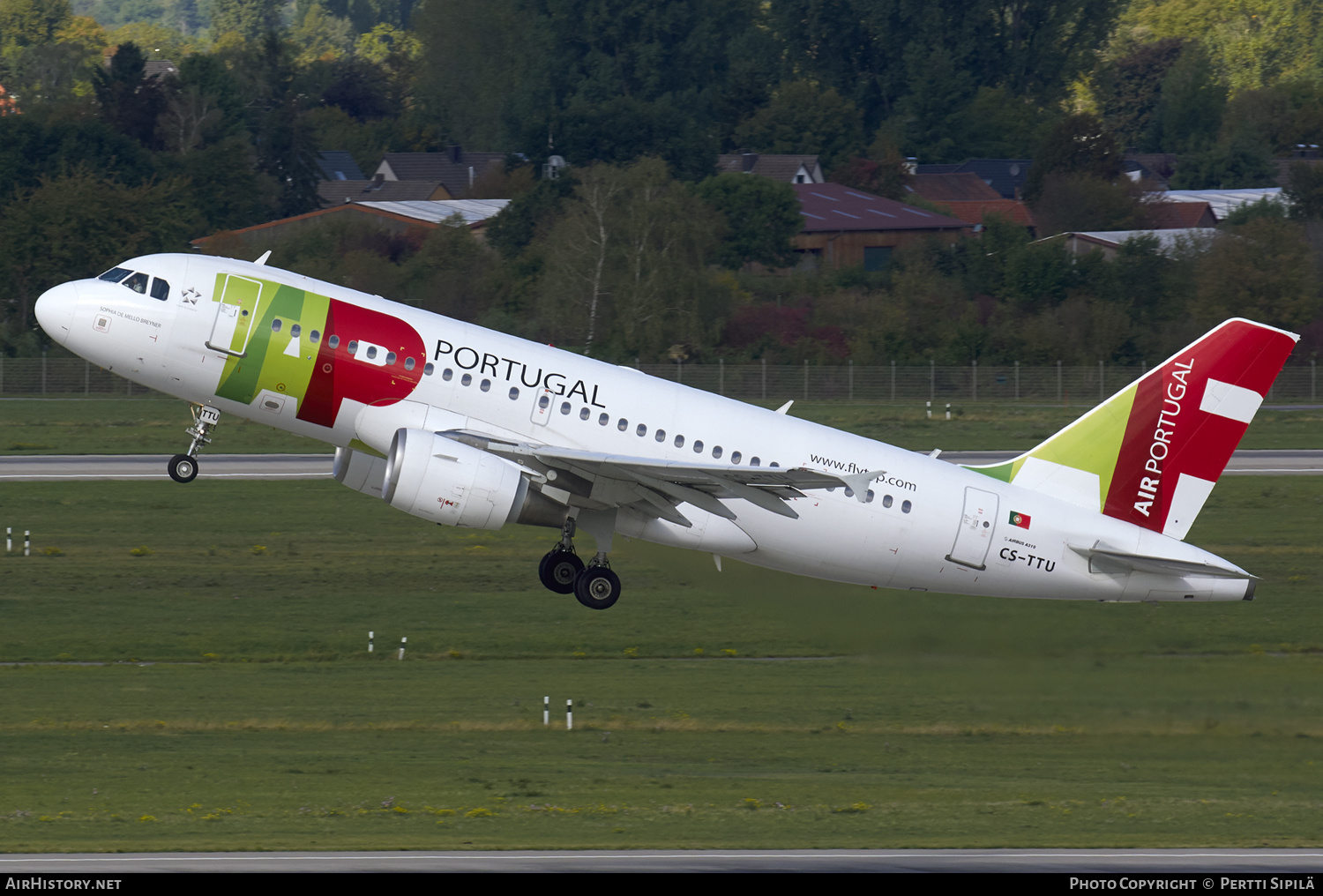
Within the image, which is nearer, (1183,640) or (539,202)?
(1183,640)

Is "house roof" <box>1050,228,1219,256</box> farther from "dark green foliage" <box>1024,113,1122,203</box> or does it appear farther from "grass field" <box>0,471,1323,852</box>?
"grass field" <box>0,471,1323,852</box>

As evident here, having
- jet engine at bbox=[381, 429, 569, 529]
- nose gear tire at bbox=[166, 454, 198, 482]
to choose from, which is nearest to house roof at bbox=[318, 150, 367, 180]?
nose gear tire at bbox=[166, 454, 198, 482]

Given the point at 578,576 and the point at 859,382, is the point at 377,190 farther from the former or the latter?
the point at 578,576

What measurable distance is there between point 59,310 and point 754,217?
3778 inches

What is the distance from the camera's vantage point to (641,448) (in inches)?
1367

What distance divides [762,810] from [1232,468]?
50.3 meters

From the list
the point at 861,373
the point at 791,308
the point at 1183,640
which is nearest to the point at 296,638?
the point at 1183,640

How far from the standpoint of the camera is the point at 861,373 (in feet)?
328

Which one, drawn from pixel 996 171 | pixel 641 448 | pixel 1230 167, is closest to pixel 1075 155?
pixel 996 171

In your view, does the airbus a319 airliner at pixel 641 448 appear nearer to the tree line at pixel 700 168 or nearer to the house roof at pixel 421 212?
the tree line at pixel 700 168

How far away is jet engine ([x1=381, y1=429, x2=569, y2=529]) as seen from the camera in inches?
1288

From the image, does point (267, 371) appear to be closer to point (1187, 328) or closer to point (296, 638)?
point (296, 638)

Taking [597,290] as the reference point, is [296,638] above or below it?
below

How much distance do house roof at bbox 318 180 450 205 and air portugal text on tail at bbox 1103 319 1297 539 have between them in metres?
130
